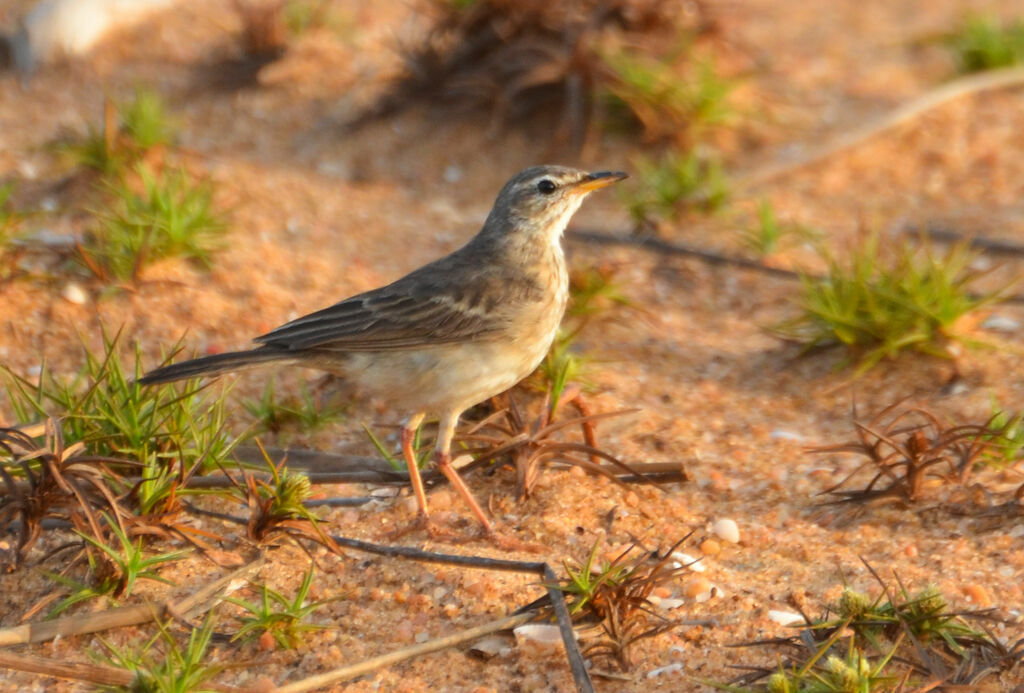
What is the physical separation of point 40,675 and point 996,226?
5850 millimetres

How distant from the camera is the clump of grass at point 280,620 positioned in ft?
12.7

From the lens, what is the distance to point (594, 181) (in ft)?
17.5

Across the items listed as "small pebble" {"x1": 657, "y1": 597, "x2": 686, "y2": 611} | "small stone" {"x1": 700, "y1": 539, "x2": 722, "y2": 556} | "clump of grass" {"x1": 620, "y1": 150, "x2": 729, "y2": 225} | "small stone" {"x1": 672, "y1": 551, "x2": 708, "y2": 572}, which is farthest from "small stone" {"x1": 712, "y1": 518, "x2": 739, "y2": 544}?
"clump of grass" {"x1": 620, "y1": 150, "x2": 729, "y2": 225}

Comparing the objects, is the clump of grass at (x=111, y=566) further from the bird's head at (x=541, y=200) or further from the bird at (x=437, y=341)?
the bird's head at (x=541, y=200)

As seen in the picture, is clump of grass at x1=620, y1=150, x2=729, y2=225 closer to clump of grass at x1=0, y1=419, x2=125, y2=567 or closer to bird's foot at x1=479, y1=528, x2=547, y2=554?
bird's foot at x1=479, y1=528, x2=547, y2=554

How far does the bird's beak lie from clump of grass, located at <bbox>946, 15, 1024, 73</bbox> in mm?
4500

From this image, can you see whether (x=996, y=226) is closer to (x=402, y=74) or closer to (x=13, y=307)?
(x=402, y=74)

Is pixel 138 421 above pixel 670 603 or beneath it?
above

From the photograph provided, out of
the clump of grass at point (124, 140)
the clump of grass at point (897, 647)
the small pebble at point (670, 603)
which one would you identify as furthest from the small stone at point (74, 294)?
the clump of grass at point (897, 647)

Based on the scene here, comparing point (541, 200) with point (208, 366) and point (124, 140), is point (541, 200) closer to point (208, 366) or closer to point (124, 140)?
point (208, 366)

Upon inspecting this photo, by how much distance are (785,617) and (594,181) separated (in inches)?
82.8

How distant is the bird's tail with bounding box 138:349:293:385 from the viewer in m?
4.32

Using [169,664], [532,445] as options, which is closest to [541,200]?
[532,445]

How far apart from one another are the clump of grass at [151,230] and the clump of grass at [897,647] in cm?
373
